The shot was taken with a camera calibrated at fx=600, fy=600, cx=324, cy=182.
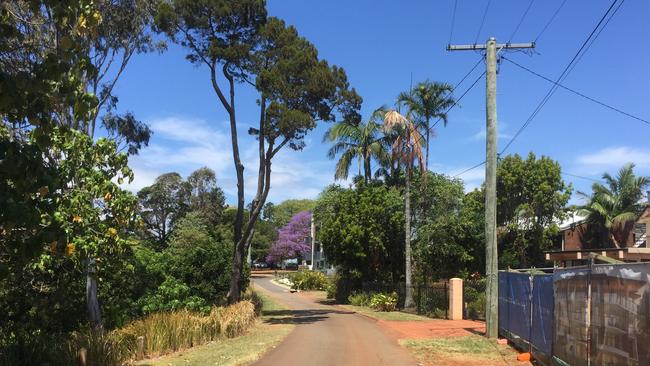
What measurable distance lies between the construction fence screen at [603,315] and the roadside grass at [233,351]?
22.2 feet

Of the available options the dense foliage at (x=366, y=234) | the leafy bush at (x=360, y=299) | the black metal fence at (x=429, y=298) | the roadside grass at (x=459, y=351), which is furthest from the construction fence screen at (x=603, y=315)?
the leafy bush at (x=360, y=299)

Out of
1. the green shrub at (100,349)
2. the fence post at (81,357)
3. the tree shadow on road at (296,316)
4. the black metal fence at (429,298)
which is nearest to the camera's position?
the fence post at (81,357)

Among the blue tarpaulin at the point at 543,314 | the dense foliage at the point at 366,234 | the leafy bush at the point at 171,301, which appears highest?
the dense foliage at the point at 366,234

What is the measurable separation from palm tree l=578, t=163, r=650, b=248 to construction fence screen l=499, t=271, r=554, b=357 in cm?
2782

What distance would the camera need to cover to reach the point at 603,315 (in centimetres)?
820

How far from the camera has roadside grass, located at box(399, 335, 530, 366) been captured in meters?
13.7

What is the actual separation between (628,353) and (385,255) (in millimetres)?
26209

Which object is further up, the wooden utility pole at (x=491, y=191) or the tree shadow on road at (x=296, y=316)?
the wooden utility pole at (x=491, y=191)

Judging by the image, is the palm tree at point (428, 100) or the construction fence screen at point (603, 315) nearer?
the construction fence screen at point (603, 315)

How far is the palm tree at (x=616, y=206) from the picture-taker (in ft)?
138

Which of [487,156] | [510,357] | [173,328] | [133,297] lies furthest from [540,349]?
[133,297]

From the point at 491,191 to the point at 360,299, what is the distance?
16.2 metres

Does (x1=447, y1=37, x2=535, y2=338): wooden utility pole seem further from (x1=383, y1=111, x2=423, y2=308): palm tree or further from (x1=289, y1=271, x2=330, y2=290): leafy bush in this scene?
(x1=289, y1=271, x2=330, y2=290): leafy bush

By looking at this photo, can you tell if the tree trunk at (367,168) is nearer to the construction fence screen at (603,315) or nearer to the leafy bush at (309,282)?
the leafy bush at (309,282)
